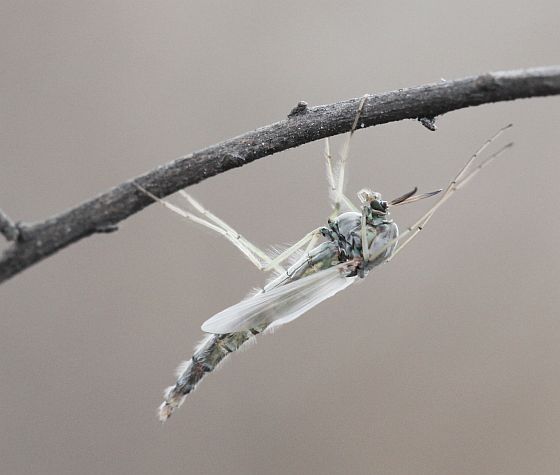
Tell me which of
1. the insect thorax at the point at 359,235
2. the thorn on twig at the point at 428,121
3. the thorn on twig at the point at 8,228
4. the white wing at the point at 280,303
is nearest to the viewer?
the thorn on twig at the point at 8,228

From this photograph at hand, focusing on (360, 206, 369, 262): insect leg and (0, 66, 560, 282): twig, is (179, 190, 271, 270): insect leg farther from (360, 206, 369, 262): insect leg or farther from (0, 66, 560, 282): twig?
(0, 66, 560, 282): twig

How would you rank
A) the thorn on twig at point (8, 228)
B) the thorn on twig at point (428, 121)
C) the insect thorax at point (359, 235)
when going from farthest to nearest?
the insect thorax at point (359, 235) → the thorn on twig at point (428, 121) → the thorn on twig at point (8, 228)

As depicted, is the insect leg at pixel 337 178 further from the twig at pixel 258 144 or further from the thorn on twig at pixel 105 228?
the thorn on twig at pixel 105 228

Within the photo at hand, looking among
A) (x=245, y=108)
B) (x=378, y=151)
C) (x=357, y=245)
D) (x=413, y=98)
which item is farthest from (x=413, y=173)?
(x=413, y=98)

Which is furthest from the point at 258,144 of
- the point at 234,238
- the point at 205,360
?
the point at 205,360

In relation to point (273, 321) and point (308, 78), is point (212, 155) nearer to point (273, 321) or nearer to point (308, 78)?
point (273, 321)

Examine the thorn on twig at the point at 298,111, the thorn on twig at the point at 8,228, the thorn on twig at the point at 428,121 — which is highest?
the thorn on twig at the point at 298,111

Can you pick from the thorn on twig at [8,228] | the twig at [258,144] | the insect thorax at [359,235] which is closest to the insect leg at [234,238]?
the insect thorax at [359,235]

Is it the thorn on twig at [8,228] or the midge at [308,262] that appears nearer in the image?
the thorn on twig at [8,228]
